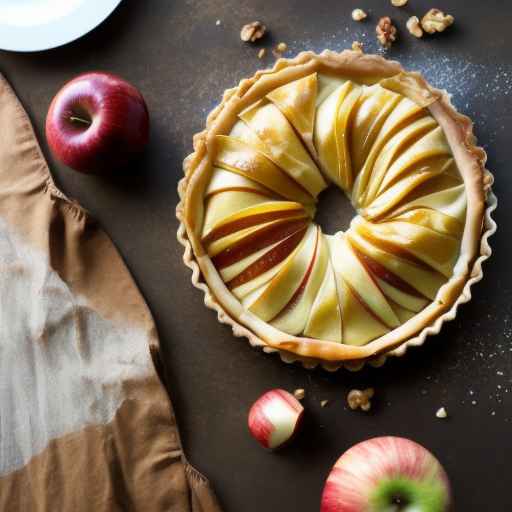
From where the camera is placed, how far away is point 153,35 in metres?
2.88

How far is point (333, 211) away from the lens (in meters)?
2.72

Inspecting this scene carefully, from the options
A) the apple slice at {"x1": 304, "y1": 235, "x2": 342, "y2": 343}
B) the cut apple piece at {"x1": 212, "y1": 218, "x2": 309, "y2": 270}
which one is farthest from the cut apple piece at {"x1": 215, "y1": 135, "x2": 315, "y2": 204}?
the apple slice at {"x1": 304, "y1": 235, "x2": 342, "y2": 343}

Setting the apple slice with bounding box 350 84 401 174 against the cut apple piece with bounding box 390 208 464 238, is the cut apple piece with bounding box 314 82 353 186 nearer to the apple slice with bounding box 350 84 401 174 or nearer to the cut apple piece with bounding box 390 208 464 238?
the apple slice with bounding box 350 84 401 174

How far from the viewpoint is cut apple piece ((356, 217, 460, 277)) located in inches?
97.2

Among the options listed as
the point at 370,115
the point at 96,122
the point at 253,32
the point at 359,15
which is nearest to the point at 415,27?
the point at 359,15

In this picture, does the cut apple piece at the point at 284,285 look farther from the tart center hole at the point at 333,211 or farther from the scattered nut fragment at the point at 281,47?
the scattered nut fragment at the point at 281,47

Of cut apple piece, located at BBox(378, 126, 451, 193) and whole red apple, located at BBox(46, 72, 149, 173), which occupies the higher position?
whole red apple, located at BBox(46, 72, 149, 173)

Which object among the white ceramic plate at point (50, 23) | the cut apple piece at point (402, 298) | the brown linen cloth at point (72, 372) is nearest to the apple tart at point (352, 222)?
the cut apple piece at point (402, 298)

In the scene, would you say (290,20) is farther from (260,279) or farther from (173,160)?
(260,279)

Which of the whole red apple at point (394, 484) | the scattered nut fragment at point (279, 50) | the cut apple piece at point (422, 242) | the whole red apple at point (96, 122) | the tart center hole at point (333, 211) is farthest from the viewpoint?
the scattered nut fragment at point (279, 50)

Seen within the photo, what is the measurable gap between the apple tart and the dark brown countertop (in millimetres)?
168

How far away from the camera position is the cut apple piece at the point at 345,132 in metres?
2.52

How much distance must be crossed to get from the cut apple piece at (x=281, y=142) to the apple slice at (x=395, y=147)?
182 mm

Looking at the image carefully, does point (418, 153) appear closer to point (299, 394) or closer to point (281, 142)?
point (281, 142)
